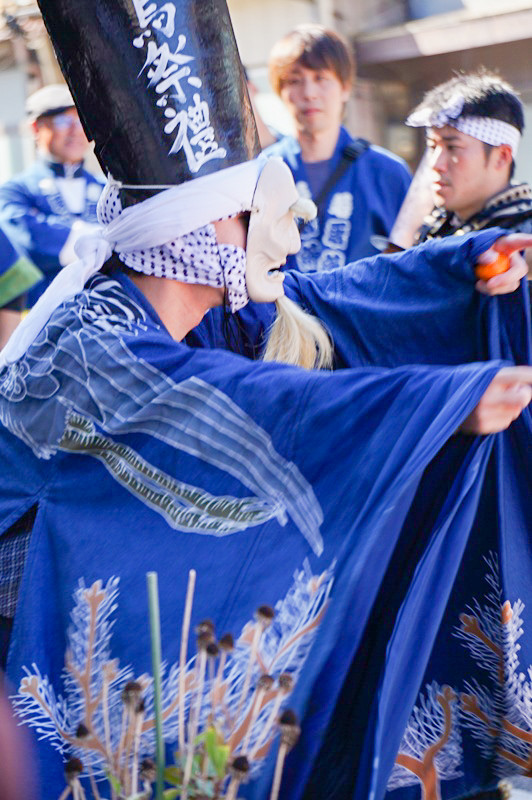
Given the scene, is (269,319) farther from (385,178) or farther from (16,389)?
(385,178)

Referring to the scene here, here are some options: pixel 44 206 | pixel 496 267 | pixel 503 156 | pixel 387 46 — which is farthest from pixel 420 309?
pixel 387 46

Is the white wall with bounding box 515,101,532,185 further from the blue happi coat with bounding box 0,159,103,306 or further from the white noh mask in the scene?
the white noh mask

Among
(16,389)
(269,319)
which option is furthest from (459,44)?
(16,389)

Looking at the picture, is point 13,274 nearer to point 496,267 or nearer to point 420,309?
point 420,309

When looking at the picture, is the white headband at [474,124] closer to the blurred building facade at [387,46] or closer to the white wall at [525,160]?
the blurred building facade at [387,46]

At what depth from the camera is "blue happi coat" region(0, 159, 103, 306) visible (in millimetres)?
5125

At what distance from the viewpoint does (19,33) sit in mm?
8430

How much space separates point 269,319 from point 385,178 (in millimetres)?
1942

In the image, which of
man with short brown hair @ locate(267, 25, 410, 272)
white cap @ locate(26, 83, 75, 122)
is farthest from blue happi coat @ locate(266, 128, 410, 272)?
white cap @ locate(26, 83, 75, 122)

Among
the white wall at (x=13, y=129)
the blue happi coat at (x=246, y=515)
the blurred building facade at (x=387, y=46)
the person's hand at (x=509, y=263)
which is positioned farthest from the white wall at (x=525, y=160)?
the blue happi coat at (x=246, y=515)

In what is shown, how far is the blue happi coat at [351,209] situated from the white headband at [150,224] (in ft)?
6.27

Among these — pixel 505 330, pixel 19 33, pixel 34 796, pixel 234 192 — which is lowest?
pixel 34 796

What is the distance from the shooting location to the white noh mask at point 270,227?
7.48 feet

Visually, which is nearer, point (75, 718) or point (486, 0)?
point (75, 718)
